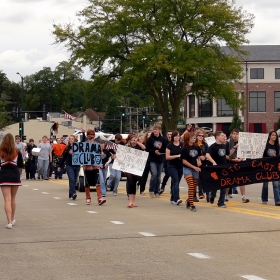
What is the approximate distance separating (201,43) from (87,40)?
8403 mm

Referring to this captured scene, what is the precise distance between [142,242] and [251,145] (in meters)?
8.76

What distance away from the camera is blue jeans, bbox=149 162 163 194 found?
19.9 m

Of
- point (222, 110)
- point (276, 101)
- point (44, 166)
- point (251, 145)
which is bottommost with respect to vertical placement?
point (44, 166)

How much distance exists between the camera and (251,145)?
1917 centimetres

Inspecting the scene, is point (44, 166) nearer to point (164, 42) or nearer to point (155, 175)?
point (155, 175)

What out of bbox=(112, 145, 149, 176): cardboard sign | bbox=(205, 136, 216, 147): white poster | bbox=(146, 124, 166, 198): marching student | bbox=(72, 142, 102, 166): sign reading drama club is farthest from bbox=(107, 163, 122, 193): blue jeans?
bbox=(72, 142, 102, 166): sign reading drama club

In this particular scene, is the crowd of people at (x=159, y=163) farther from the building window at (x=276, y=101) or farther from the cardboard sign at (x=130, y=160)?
the building window at (x=276, y=101)

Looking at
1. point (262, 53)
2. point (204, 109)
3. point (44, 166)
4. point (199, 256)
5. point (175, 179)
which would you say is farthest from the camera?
point (204, 109)

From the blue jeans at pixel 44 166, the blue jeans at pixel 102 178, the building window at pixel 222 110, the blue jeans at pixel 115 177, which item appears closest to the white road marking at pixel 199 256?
the blue jeans at pixel 102 178

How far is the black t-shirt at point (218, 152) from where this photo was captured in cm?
1725

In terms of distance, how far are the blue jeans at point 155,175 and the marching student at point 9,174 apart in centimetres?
686

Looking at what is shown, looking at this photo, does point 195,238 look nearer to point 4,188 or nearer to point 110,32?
point 4,188

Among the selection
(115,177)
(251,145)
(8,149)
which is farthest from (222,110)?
(8,149)

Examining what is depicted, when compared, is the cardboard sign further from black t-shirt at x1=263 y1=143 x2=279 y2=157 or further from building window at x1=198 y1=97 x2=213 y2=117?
building window at x1=198 y1=97 x2=213 y2=117
